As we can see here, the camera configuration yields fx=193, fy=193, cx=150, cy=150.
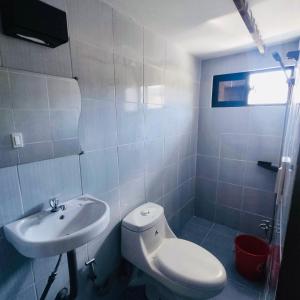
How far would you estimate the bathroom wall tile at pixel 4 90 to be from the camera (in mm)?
841

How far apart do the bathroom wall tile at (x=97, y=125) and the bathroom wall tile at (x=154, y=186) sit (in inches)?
21.9

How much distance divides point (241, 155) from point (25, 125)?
2.10m

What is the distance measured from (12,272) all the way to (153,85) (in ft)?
5.03

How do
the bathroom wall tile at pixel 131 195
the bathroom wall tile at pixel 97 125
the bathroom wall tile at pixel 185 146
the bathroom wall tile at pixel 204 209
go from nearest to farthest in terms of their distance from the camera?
1. the bathroom wall tile at pixel 97 125
2. the bathroom wall tile at pixel 131 195
3. the bathroom wall tile at pixel 185 146
4. the bathroom wall tile at pixel 204 209

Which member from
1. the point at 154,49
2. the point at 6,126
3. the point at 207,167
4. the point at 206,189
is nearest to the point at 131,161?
the point at 6,126

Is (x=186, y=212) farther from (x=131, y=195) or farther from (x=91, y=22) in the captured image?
(x=91, y=22)

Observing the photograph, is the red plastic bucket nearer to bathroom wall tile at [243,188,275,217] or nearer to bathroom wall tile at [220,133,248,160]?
bathroom wall tile at [243,188,275,217]

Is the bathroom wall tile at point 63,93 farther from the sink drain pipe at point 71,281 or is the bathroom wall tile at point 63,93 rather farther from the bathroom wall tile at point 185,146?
the bathroom wall tile at point 185,146

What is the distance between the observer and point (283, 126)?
6.39ft

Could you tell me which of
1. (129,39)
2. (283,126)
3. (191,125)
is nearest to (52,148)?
(129,39)

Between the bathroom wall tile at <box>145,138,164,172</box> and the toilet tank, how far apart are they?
1.32 ft

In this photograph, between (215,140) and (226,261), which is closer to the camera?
(226,261)

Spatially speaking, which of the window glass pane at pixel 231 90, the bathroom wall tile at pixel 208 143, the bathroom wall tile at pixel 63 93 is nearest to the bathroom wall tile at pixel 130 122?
the bathroom wall tile at pixel 63 93

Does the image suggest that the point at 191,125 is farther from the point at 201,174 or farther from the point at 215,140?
the point at 201,174
